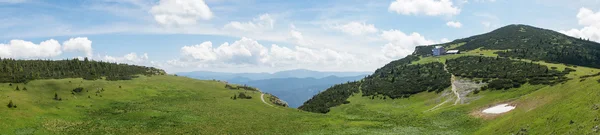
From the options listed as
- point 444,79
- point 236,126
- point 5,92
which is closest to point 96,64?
point 5,92

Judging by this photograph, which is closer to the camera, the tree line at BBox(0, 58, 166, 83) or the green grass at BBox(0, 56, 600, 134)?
the green grass at BBox(0, 56, 600, 134)

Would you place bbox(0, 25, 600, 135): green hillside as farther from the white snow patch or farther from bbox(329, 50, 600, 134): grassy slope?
the white snow patch

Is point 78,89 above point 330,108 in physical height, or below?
above

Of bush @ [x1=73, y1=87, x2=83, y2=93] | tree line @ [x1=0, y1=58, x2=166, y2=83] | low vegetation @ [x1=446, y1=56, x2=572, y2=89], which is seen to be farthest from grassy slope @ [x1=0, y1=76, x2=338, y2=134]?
low vegetation @ [x1=446, y1=56, x2=572, y2=89]

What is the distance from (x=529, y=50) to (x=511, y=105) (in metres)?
143

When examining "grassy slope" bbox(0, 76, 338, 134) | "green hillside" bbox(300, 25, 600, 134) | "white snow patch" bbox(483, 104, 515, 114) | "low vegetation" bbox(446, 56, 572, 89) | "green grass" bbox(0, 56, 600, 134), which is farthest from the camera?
"low vegetation" bbox(446, 56, 572, 89)

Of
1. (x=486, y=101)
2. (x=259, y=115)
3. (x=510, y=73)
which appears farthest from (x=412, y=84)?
(x=259, y=115)

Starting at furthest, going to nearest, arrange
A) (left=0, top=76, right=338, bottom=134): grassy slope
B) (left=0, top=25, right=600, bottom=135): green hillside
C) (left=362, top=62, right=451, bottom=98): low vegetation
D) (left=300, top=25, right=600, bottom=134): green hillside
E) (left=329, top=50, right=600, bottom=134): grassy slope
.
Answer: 1. (left=362, top=62, right=451, bottom=98): low vegetation
2. (left=0, top=76, right=338, bottom=134): grassy slope
3. (left=0, top=25, right=600, bottom=135): green hillside
4. (left=300, top=25, right=600, bottom=134): green hillside
5. (left=329, top=50, right=600, bottom=134): grassy slope

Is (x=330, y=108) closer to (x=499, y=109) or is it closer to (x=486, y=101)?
(x=486, y=101)

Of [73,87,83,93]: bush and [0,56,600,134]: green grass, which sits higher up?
[73,87,83,93]: bush

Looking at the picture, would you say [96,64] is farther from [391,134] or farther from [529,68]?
[529,68]

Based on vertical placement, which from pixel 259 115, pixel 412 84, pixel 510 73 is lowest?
pixel 259 115

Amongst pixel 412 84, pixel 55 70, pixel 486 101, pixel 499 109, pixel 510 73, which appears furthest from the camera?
pixel 55 70

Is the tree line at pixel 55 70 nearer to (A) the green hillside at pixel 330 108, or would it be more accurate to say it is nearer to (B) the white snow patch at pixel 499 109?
(A) the green hillside at pixel 330 108
